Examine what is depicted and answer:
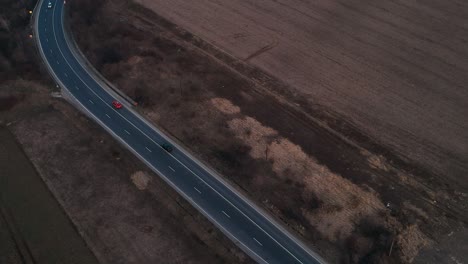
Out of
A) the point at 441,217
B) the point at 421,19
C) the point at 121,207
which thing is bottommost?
the point at 121,207

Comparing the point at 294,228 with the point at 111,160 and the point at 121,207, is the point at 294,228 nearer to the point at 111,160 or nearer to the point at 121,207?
the point at 121,207

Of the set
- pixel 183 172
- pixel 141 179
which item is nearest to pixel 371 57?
pixel 183 172

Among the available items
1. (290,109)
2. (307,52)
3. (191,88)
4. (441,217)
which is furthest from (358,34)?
(441,217)

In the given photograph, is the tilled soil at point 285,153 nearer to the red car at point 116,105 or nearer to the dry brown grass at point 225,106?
the dry brown grass at point 225,106

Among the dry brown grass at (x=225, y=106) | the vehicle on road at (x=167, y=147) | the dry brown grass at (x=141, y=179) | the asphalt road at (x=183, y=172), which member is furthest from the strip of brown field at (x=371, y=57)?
the dry brown grass at (x=141, y=179)

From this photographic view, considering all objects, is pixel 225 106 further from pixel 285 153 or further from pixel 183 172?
pixel 183 172

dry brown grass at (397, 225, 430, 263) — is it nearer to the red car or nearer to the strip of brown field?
the strip of brown field
